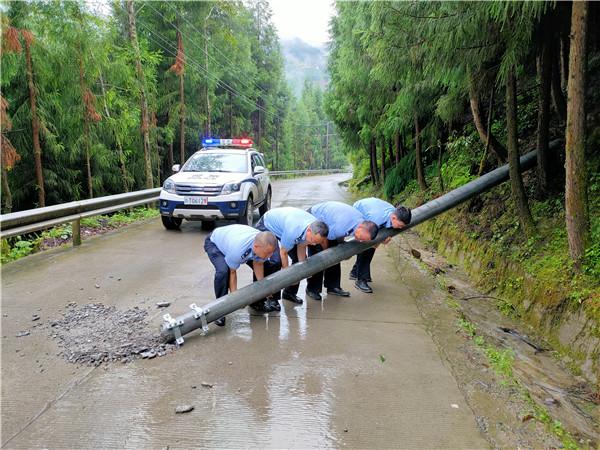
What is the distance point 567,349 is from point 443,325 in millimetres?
1242

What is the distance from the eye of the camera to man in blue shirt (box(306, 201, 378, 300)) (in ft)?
17.1

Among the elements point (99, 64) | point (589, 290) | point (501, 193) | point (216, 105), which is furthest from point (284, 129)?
point (589, 290)

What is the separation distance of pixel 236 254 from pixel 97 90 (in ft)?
49.3

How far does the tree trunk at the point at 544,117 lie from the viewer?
607 centimetres

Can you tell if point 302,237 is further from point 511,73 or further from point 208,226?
point 208,226

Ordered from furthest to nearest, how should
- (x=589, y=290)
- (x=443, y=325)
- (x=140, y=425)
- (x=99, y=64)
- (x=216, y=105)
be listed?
(x=216, y=105) < (x=99, y=64) < (x=443, y=325) < (x=589, y=290) < (x=140, y=425)

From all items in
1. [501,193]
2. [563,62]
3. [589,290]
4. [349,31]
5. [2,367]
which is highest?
[349,31]

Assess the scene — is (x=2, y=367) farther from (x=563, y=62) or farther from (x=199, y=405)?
(x=563, y=62)

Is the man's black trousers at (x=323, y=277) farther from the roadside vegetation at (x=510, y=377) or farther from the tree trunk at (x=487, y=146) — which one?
the tree trunk at (x=487, y=146)

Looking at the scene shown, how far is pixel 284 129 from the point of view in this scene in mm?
60875

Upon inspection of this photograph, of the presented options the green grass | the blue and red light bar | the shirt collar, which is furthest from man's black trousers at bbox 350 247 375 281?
the blue and red light bar

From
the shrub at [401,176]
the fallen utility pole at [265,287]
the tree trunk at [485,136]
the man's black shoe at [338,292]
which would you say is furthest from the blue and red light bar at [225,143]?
the man's black shoe at [338,292]

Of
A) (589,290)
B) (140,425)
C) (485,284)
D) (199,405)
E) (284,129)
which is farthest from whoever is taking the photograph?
(284,129)

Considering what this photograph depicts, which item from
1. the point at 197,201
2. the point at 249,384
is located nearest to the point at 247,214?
the point at 197,201
